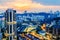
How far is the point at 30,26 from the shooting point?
6.70ft

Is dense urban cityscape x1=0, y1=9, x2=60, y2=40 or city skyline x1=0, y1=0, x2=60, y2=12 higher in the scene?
city skyline x1=0, y1=0, x2=60, y2=12

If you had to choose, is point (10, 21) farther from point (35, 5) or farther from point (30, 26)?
point (35, 5)

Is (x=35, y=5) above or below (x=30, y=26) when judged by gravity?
above

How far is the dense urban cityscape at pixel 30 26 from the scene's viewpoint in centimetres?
197

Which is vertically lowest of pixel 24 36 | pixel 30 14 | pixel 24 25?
pixel 24 36

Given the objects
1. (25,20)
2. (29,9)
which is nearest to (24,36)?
(25,20)

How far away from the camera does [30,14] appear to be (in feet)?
6.64

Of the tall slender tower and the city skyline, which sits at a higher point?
the city skyline

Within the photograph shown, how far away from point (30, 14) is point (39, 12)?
0.12 m

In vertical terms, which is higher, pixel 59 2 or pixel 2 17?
pixel 59 2

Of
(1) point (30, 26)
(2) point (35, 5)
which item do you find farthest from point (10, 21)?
(2) point (35, 5)

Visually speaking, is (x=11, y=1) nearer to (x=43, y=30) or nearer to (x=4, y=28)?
(x=4, y=28)

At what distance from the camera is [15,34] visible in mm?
1995

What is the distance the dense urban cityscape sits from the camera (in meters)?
1.97
